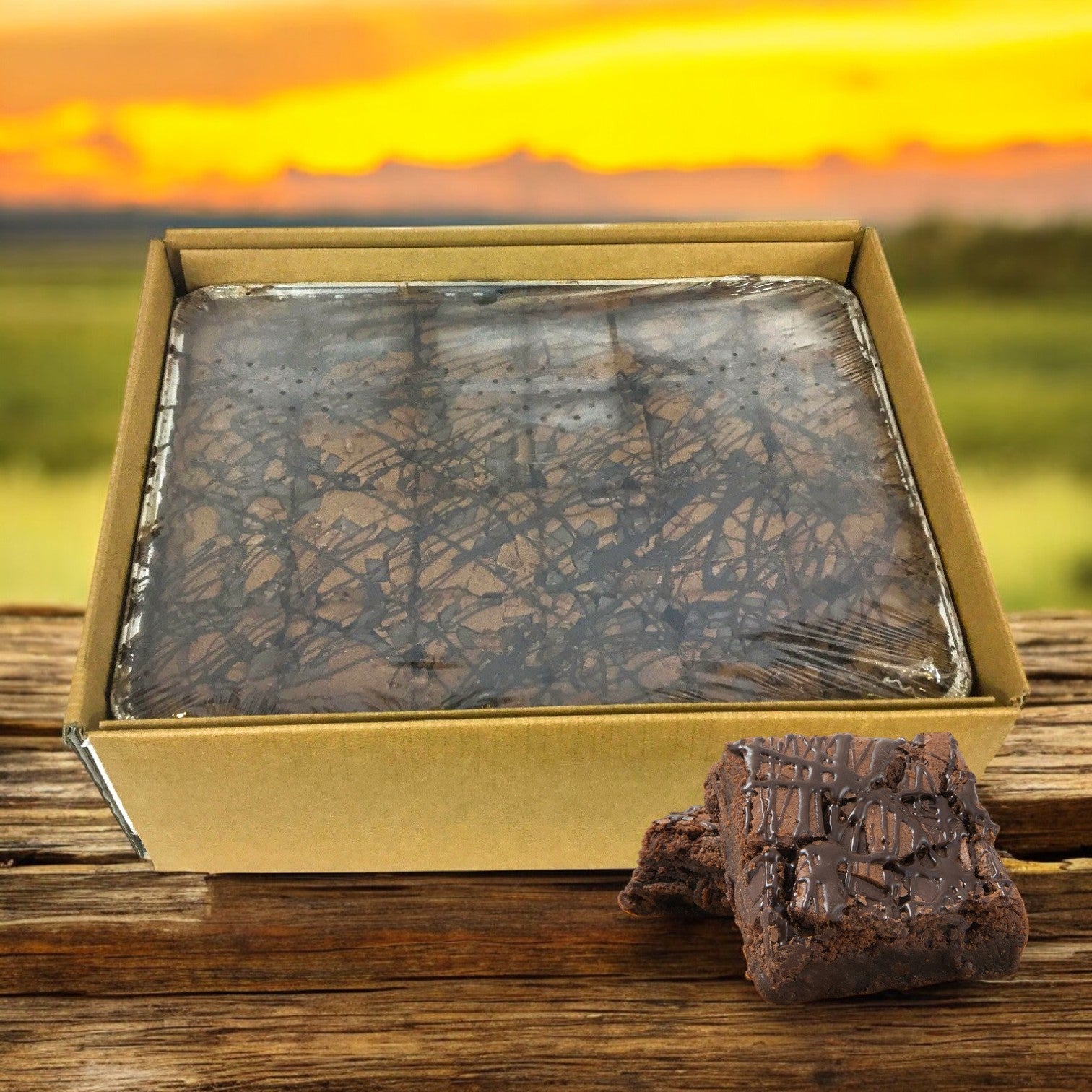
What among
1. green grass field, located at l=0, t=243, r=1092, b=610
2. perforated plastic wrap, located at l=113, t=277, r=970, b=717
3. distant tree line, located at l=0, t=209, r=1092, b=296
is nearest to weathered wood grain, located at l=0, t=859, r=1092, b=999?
perforated plastic wrap, located at l=113, t=277, r=970, b=717

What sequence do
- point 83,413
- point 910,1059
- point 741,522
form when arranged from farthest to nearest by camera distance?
1. point 83,413
2. point 741,522
3. point 910,1059

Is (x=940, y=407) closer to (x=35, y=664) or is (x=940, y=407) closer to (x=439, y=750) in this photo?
(x=439, y=750)

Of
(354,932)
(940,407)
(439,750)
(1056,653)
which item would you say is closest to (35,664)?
(354,932)

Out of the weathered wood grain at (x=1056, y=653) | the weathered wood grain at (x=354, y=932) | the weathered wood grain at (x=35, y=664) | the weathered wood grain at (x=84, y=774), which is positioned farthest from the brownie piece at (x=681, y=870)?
the weathered wood grain at (x=35, y=664)

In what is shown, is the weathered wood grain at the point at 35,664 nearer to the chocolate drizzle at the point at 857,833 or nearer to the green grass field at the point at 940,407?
the green grass field at the point at 940,407

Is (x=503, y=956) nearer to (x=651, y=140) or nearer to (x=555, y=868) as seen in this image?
(x=555, y=868)

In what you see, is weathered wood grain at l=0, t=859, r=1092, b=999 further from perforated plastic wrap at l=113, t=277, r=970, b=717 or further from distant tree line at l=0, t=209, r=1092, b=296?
distant tree line at l=0, t=209, r=1092, b=296

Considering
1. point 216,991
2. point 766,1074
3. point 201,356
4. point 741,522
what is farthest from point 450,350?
point 766,1074
